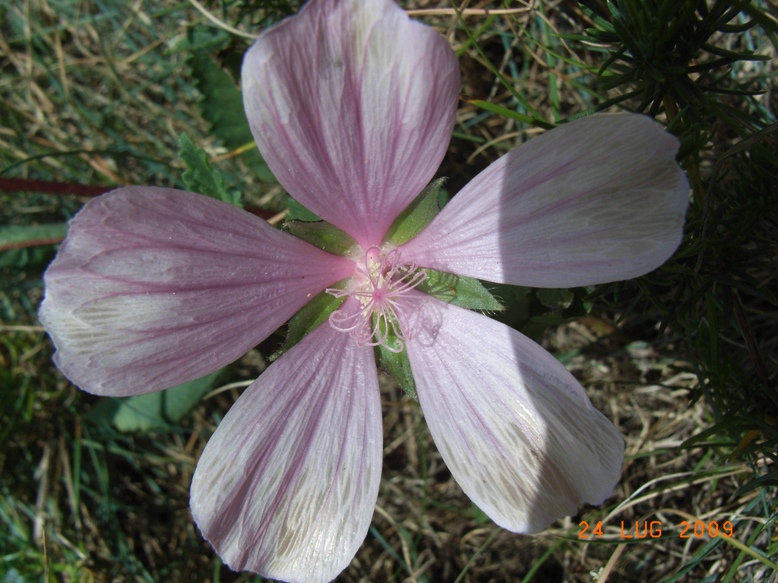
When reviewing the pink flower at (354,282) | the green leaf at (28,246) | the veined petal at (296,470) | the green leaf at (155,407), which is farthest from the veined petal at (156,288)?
the green leaf at (28,246)

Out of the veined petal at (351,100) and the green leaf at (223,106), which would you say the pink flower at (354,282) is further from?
the green leaf at (223,106)

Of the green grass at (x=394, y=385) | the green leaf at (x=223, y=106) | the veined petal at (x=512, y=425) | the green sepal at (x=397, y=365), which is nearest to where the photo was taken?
the veined petal at (x=512, y=425)

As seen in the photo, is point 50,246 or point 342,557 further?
point 50,246

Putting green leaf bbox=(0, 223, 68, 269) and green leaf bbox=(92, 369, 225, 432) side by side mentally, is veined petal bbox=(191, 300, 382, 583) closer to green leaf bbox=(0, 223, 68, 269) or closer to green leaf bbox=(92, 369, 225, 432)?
green leaf bbox=(92, 369, 225, 432)

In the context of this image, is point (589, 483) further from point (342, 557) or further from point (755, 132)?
point (755, 132)

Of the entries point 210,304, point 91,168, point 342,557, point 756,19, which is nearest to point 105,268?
point 210,304

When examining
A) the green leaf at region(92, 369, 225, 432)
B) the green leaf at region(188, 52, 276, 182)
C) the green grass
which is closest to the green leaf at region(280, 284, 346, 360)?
the green grass

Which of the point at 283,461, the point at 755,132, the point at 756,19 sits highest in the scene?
the point at 756,19
